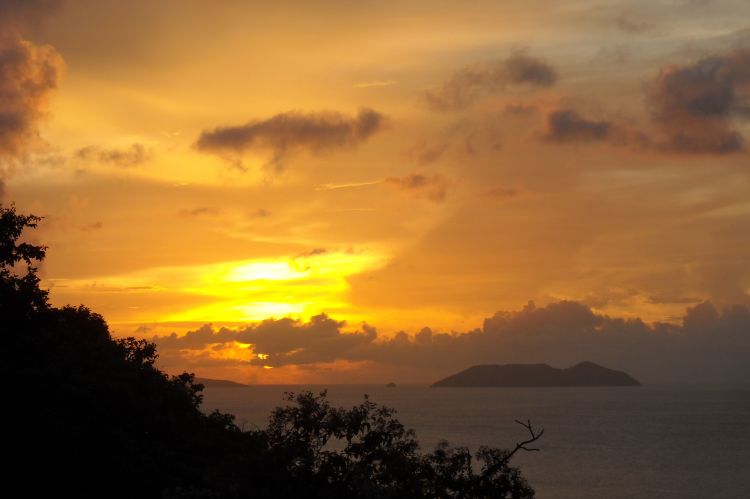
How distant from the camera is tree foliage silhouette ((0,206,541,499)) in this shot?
1090 inches

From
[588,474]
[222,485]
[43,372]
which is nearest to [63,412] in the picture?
[43,372]

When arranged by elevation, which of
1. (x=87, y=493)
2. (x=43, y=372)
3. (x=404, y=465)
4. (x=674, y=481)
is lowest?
(x=674, y=481)

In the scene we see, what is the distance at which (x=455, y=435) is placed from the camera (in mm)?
179750

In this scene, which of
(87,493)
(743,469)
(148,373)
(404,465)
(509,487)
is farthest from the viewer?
(743,469)

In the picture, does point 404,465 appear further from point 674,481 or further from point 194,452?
point 674,481

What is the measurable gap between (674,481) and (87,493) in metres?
103

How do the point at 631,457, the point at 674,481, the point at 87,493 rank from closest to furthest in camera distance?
1. the point at 87,493
2. the point at 674,481
3. the point at 631,457

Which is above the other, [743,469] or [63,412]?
[63,412]

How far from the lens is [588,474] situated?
12356 cm

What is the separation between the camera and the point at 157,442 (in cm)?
4141

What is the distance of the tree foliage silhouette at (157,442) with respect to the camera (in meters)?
27.7

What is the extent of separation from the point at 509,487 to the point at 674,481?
99.2m

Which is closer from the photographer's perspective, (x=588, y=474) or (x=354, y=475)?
(x=354, y=475)

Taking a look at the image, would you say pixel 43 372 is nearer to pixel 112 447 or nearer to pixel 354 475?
pixel 112 447
